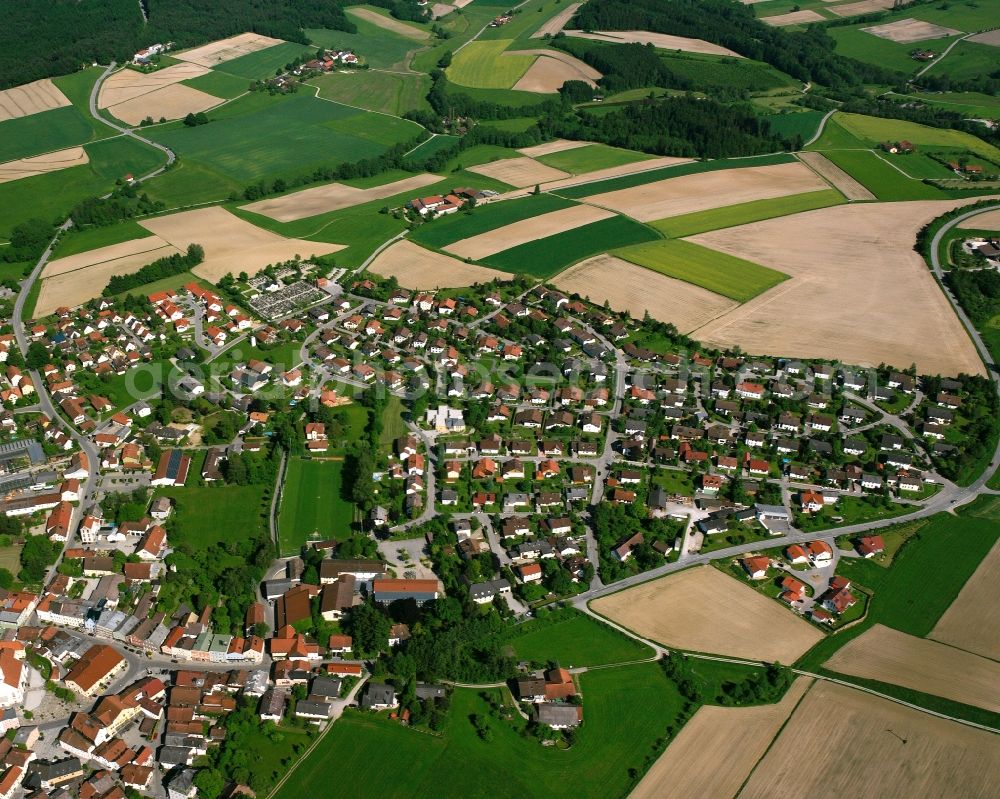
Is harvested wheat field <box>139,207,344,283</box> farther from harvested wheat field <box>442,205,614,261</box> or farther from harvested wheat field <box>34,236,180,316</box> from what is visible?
harvested wheat field <box>442,205,614,261</box>

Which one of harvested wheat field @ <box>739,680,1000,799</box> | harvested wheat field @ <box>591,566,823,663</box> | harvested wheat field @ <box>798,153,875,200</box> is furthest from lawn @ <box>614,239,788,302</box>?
harvested wheat field @ <box>739,680,1000,799</box>

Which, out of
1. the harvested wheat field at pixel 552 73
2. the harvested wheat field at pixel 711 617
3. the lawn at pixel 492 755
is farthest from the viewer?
the harvested wheat field at pixel 552 73

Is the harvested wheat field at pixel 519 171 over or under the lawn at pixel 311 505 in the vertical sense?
over

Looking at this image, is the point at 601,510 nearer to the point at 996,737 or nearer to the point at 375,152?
the point at 996,737

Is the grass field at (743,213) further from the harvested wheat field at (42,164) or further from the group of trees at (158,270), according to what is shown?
the harvested wheat field at (42,164)

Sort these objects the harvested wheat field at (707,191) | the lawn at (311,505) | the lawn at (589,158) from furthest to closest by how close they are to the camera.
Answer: the lawn at (589,158)
the harvested wheat field at (707,191)
the lawn at (311,505)

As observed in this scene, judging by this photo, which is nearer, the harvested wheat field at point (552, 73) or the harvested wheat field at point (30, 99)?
the harvested wheat field at point (30, 99)

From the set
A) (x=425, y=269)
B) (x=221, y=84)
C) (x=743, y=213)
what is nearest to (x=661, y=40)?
(x=743, y=213)

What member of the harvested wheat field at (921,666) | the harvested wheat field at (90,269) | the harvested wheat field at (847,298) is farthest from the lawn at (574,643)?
the harvested wheat field at (90,269)
